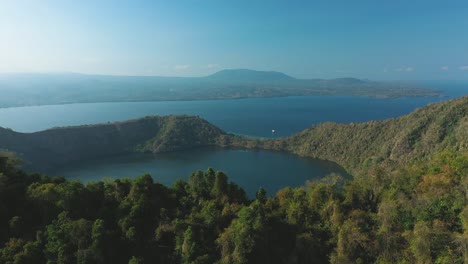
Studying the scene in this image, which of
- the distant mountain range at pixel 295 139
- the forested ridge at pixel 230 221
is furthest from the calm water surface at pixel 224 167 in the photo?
the forested ridge at pixel 230 221

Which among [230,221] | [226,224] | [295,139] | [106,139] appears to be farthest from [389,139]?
[106,139]

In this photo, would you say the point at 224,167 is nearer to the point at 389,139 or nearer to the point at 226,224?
the point at 389,139

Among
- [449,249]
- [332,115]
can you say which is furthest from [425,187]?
[332,115]

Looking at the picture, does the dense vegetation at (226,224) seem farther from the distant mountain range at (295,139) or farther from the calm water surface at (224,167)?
the calm water surface at (224,167)

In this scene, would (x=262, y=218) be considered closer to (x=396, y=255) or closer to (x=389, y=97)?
(x=396, y=255)

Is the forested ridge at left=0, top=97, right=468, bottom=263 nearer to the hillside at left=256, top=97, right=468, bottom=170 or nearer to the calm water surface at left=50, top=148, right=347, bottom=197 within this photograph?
the hillside at left=256, top=97, right=468, bottom=170

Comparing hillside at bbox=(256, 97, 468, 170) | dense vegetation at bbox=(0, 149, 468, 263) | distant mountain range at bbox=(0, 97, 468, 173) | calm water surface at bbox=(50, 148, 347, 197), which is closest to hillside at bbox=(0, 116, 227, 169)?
distant mountain range at bbox=(0, 97, 468, 173)
